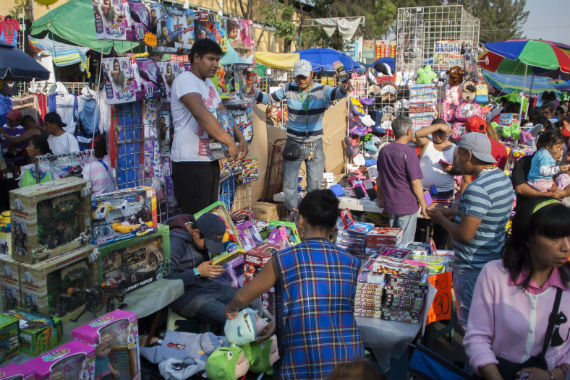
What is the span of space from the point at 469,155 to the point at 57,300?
268 centimetres

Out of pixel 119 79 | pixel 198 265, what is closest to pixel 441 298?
pixel 198 265

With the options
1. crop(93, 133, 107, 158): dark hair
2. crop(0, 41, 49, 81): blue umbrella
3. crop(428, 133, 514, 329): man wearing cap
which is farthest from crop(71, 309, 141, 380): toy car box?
crop(0, 41, 49, 81): blue umbrella

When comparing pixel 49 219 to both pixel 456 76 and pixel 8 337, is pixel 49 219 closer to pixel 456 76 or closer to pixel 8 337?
pixel 8 337

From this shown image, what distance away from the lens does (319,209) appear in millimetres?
2467

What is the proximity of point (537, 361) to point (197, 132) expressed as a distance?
9.54 feet

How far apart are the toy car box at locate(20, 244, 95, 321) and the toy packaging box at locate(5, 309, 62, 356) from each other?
0.09 meters

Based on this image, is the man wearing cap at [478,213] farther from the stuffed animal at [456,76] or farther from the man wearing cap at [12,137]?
the man wearing cap at [12,137]

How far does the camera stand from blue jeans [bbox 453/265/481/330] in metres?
3.27

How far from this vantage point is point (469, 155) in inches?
125

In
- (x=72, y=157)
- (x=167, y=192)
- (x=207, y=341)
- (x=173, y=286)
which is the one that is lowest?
(x=207, y=341)

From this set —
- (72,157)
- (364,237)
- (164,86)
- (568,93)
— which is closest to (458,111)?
(364,237)

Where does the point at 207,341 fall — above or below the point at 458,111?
below

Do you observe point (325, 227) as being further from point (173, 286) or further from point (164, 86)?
point (164, 86)

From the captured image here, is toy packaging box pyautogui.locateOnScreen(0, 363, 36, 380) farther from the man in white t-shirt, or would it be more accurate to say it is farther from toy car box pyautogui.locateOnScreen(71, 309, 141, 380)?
the man in white t-shirt
